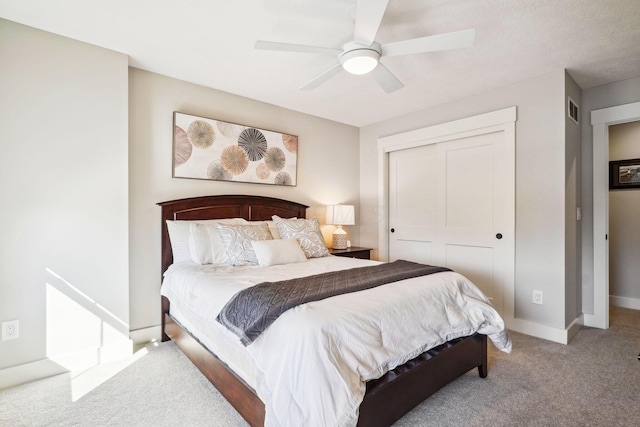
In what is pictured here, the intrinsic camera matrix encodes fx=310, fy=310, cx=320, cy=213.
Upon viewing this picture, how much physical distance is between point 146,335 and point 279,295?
1.92m

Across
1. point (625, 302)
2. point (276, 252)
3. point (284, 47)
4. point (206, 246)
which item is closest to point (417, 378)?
point (276, 252)

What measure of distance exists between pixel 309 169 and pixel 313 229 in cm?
111

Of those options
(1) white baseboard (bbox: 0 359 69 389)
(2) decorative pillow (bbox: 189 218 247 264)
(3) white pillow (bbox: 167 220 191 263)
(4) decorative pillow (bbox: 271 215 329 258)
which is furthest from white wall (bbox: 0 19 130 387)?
(4) decorative pillow (bbox: 271 215 329 258)

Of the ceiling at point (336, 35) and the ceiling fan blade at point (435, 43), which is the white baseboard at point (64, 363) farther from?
the ceiling fan blade at point (435, 43)

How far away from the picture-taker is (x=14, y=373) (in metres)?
2.09

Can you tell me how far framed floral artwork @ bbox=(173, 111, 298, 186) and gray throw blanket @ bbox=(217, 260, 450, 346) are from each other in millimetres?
1767

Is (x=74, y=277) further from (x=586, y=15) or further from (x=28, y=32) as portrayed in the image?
(x=586, y=15)

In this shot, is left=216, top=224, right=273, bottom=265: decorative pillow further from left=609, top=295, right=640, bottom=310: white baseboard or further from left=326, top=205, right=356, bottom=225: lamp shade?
left=609, top=295, right=640, bottom=310: white baseboard

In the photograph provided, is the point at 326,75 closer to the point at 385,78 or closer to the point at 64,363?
the point at 385,78

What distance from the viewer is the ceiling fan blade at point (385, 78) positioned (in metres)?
2.19

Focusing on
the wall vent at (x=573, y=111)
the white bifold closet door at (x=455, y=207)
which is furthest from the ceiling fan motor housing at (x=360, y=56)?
the wall vent at (x=573, y=111)

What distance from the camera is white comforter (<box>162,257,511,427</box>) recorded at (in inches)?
48.5

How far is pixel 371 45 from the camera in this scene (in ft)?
6.42

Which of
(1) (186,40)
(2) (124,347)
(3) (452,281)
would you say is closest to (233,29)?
(1) (186,40)
